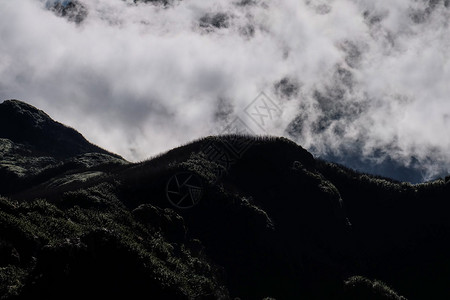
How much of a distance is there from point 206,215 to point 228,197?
18.7 ft

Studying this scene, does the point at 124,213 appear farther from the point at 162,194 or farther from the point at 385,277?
the point at 385,277

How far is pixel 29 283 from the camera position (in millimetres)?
35781

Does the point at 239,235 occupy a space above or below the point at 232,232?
below

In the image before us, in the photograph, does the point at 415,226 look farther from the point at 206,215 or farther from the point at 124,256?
the point at 124,256

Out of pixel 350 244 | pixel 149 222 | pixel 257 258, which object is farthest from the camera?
pixel 350 244

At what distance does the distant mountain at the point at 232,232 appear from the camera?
1646 inches

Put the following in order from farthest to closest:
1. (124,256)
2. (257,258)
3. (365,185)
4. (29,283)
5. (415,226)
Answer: (365,185), (415,226), (257,258), (124,256), (29,283)

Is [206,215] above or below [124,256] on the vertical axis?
above

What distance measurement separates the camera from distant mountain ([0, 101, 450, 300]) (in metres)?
41.8

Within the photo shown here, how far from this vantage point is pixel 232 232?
72875 millimetres

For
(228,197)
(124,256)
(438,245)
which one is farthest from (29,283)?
(438,245)

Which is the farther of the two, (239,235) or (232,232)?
(232,232)

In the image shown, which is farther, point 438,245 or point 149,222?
point 438,245

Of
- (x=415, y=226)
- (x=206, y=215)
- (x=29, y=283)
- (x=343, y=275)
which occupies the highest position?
(x=415, y=226)
